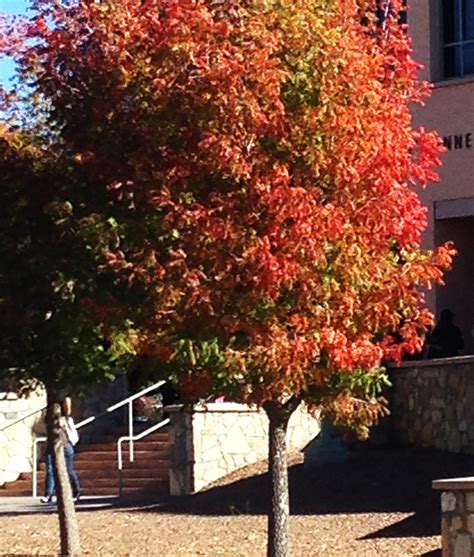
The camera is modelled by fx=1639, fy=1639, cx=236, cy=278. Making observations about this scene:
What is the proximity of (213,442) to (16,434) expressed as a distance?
5083mm

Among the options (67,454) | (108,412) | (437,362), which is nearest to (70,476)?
(67,454)

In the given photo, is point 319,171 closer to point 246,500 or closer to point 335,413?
point 335,413

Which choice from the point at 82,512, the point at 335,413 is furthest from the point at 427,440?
the point at 335,413

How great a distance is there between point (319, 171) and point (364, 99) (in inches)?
26.2

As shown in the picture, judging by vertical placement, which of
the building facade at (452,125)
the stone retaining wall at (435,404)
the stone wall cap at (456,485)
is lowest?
the stone wall cap at (456,485)

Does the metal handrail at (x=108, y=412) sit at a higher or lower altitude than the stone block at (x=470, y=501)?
higher

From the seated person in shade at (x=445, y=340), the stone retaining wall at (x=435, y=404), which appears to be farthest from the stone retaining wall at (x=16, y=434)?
the stone retaining wall at (x=435, y=404)

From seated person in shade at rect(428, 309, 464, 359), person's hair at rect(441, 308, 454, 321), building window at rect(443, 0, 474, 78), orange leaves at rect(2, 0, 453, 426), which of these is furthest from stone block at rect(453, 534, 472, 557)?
building window at rect(443, 0, 474, 78)

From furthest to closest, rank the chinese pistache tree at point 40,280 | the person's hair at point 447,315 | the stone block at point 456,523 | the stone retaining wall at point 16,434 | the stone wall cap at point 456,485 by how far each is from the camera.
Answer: the stone retaining wall at point 16,434, the person's hair at point 447,315, the chinese pistache tree at point 40,280, the stone block at point 456,523, the stone wall cap at point 456,485

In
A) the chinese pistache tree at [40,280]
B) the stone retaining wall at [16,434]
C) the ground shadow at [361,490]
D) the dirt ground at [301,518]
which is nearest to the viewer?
the chinese pistache tree at [40,280]

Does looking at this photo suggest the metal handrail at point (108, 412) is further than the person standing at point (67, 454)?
Yes

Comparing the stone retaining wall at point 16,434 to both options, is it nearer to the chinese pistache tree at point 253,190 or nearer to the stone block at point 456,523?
the chinese pistache tree at point 253,190

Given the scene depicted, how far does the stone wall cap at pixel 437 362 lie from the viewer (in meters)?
19.4

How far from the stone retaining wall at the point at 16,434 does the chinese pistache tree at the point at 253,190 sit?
12530 mm
